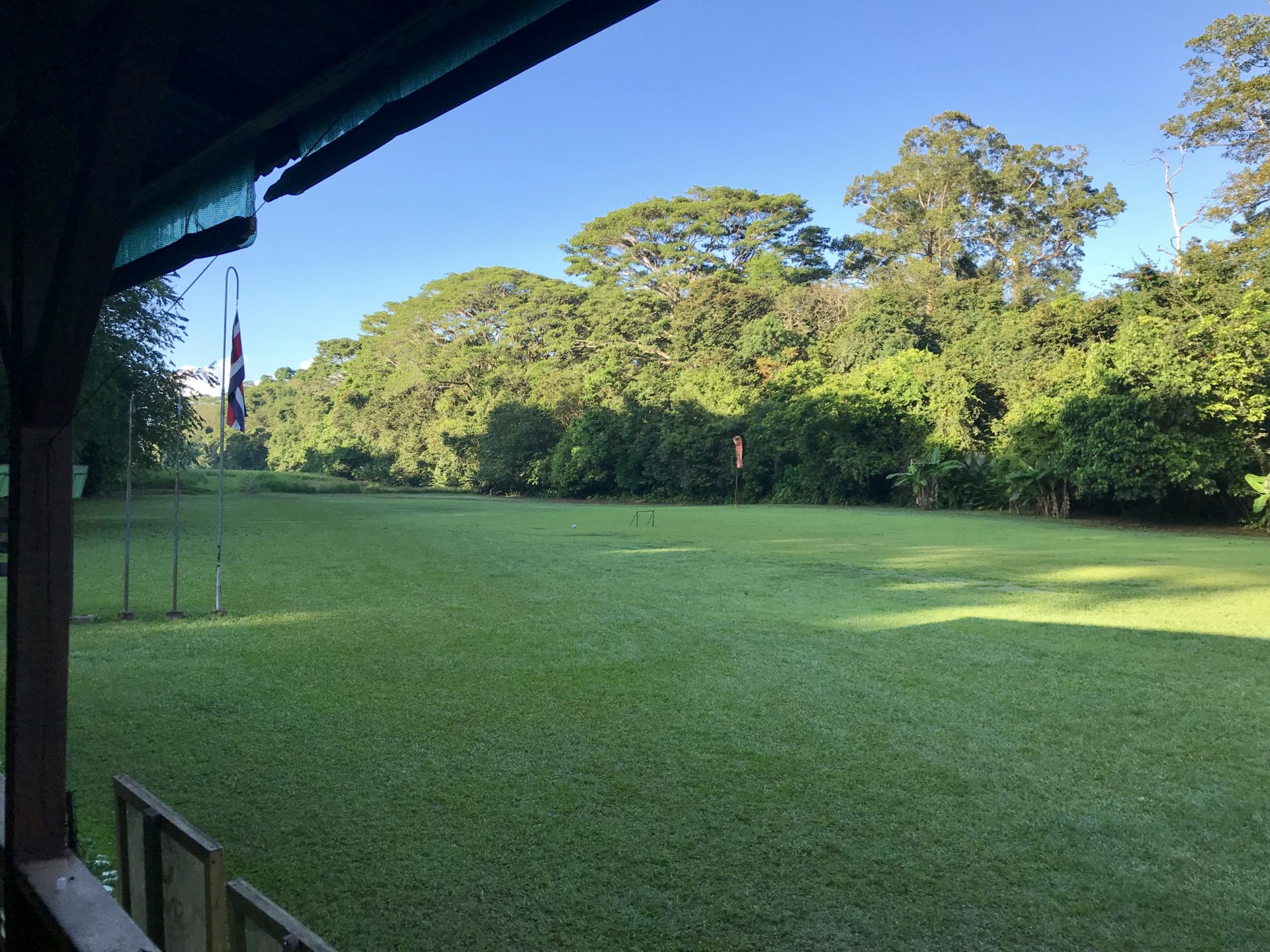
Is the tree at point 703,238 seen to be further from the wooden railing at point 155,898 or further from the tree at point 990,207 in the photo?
the wooden railing at point 155,898

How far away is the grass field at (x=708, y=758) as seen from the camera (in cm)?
214

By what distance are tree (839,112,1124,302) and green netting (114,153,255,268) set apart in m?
28.5

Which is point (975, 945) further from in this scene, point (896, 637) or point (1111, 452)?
point (1111, 452)

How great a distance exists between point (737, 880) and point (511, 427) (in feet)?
107

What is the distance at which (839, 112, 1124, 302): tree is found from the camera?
94.8 feet

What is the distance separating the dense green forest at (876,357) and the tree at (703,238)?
10cm

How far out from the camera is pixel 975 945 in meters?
1.96

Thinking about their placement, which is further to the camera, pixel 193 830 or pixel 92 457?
pixel 92 457

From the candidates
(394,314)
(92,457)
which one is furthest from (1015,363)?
(394,314)

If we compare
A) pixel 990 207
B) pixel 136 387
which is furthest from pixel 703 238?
pixel 136 387

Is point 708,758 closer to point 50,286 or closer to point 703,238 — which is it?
point 50,286

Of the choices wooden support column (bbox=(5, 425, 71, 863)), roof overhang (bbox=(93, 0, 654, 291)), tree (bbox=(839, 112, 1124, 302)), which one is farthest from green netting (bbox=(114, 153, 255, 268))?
tree (bbox=(839, 112, 1124, 302))

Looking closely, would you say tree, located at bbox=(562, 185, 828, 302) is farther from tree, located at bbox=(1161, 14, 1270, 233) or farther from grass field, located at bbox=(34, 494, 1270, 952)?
grass field, located at bbox=(34, 494, 1270, 952)

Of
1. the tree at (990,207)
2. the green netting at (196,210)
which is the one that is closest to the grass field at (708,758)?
the green netting at (196,210)
